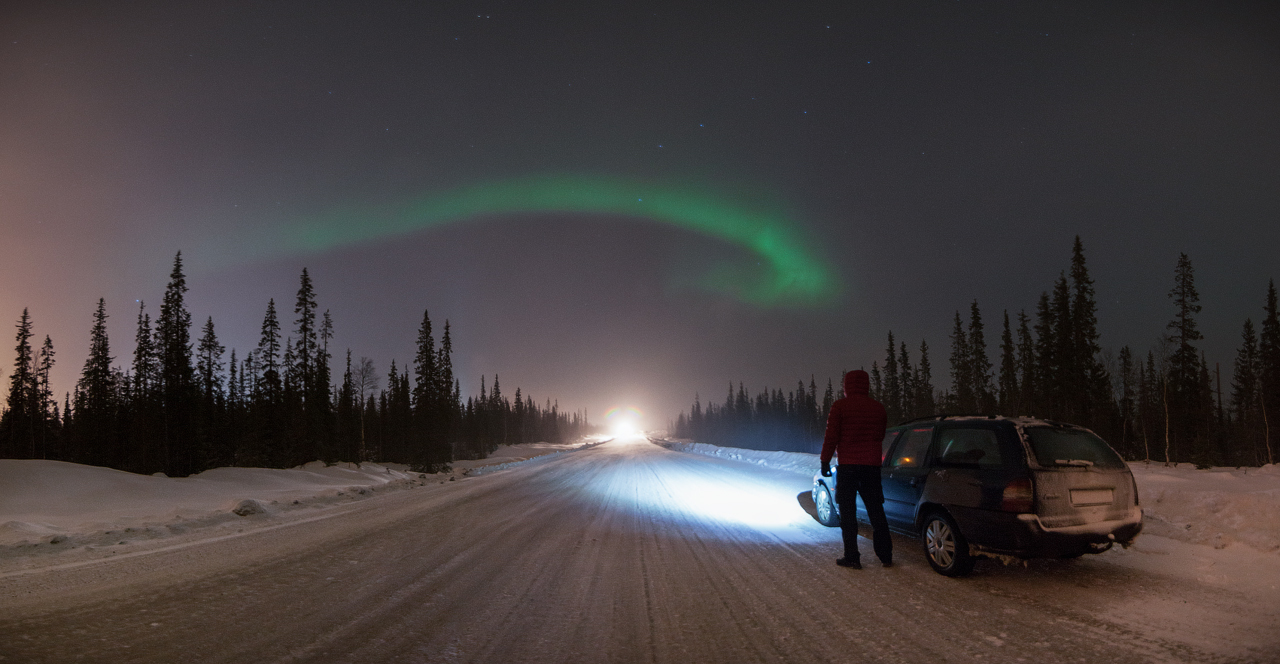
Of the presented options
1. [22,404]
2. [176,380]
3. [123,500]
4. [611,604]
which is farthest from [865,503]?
[22,404]

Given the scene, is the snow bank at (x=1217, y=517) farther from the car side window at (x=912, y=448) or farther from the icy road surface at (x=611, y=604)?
the car side window at (x=912, y=448)

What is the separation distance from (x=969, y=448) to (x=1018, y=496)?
91cm

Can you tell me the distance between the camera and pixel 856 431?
6.39 metres

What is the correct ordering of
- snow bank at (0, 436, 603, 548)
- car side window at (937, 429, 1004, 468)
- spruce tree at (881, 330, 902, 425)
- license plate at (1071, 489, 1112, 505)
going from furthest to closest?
1. spruce tree at (881, 330, 902, 425)
2. snow bank at (0, 436, 603, 548)
3. car side window at (937, 429, 1004, 468)
4. license plate at (1071, 489, 1112, 505)

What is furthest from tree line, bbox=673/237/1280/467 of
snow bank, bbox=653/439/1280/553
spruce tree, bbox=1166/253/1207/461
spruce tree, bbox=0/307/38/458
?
spruce tree, bbox=0/307/38/458

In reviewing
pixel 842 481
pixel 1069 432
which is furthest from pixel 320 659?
pixel 1069 432

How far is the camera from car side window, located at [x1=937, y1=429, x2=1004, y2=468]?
18.5 feet

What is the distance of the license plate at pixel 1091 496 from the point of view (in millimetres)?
5301

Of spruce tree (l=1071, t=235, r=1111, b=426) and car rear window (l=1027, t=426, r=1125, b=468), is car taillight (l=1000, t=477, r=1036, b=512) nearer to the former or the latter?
car rear window (l=1027, t=426, r=1125, b=468)

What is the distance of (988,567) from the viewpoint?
6.05 m

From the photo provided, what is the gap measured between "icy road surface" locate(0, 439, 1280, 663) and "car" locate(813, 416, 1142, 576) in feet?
1.32

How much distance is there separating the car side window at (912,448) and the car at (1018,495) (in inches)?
12.7

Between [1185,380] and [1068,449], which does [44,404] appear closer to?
[1068,449]

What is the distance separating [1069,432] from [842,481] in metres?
2.44
